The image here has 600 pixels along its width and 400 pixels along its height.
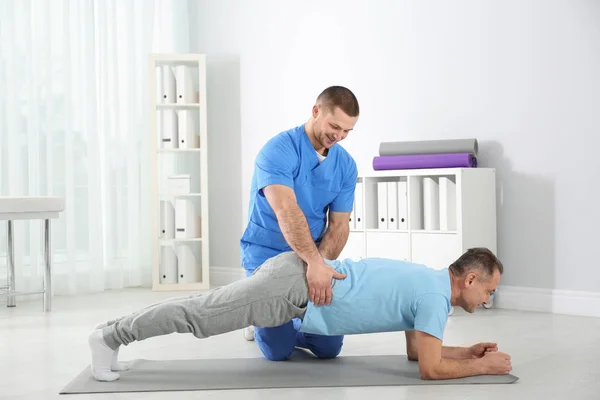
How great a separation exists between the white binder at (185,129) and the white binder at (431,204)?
1747 mm

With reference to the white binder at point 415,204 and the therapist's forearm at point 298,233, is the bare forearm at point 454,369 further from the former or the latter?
the white binder at point 415,204

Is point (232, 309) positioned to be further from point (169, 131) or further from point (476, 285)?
point (169, 131)

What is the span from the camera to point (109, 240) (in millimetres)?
5309

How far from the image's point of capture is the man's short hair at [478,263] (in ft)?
8.02

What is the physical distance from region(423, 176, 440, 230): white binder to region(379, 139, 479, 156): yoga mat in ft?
0.52

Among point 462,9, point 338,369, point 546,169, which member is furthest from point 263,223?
point 462,9

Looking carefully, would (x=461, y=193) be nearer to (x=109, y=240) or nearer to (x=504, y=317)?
(x=504, y=317)

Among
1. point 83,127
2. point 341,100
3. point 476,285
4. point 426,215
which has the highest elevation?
point 83,127

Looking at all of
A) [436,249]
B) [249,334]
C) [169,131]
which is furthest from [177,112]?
[249,334]

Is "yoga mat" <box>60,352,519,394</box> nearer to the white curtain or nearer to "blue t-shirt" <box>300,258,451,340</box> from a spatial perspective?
"blue t-shirt" <box>300,258,451,340</box>

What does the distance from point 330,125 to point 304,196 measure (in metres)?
0.33

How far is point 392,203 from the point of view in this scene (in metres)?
4.32

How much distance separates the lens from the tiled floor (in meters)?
2.40

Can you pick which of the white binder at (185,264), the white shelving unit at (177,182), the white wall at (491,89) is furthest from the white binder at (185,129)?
the white binder at (185,264)
